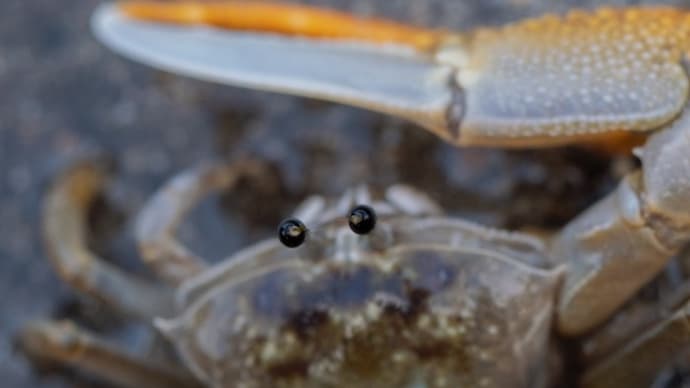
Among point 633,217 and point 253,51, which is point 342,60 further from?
point 633,217

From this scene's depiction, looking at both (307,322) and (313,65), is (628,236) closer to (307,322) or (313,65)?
(307,322)

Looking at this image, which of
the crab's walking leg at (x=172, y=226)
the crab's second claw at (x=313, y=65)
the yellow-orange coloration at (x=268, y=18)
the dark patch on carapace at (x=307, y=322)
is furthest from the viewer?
the yellow-orange coloration at (x=268, y=18)

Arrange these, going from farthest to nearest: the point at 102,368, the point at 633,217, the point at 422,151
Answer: the point at 422,151
the point at 102,368
the point at 633,217

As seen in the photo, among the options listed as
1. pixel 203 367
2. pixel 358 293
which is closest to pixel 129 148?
pixel 203 367

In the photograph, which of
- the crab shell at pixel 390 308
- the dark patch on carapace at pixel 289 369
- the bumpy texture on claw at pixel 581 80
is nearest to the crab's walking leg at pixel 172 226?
the crab shell at pixel 390 308

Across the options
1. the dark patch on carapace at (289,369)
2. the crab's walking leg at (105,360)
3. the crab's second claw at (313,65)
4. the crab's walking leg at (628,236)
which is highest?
the crab's second claw at (313,65)

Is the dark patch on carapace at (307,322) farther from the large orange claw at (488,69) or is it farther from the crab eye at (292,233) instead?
the large orange claw at (488,69)

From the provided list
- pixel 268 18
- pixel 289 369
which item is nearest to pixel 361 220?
pixel 289 369
